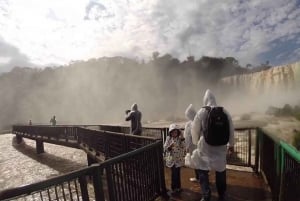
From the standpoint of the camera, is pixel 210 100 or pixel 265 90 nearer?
pixel 210 100

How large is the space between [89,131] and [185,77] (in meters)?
63.0

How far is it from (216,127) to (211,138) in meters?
0.21

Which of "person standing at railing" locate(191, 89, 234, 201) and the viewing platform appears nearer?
the viewing platform

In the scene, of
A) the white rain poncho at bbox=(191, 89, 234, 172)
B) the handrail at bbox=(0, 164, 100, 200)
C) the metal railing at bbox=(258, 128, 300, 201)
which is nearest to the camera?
the handrail at bbox=(0, 164, 100, 200)

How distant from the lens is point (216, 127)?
459 centimetres

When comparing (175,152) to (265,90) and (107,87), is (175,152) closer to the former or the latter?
(265,90)

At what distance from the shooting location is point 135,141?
685cm

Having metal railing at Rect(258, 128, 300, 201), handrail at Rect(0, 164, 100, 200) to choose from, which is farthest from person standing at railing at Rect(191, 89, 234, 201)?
handrail at Rect(0, 164, 100, 200)

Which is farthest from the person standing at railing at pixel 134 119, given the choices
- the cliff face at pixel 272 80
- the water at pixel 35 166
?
the cliff face at pixel 272 80

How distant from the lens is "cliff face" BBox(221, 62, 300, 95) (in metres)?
39.8

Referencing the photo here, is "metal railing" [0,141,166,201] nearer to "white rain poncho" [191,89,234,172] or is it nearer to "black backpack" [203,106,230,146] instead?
"white rain poncho" [191,89,234,172]

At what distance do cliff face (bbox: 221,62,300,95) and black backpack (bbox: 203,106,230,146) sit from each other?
39810 mm

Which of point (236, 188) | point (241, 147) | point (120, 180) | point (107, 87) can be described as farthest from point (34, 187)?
point (107, 87)

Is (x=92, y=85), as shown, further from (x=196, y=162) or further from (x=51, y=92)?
(x=196, y=162)
